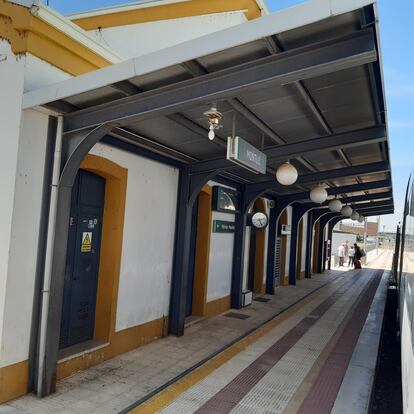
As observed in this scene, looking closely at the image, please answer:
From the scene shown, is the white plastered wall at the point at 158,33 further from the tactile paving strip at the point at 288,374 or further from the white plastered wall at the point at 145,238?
the tactile paving strip at the point at 288,374

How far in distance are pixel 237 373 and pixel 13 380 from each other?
2732 millimetres

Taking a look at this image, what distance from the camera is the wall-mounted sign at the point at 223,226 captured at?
27.8 feet

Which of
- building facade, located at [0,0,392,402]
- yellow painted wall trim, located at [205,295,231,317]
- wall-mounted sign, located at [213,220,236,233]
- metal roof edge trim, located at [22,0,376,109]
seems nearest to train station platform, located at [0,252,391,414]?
yellow painted wall trim, located at [205,295,231,317]

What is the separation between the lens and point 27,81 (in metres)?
4.19

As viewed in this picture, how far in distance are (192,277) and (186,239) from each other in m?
1.71

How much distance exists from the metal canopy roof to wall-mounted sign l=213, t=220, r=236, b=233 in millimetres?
2001

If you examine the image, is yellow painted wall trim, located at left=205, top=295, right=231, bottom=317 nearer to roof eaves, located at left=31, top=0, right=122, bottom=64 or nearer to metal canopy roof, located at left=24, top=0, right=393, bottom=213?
metal canopy roof, located at left=24, top=0, right=393, bottom=213

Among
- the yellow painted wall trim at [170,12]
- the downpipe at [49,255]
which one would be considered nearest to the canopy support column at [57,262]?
the downpipe at [49,255]

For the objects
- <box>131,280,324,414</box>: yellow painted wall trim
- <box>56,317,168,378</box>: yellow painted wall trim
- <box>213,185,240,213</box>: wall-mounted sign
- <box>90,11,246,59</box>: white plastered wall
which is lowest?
<box>131,280,324,414</box>: yellow painted wall trim

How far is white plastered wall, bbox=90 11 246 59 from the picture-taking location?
8.12 metres

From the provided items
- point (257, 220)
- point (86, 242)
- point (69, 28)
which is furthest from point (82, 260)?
point (257, 220)

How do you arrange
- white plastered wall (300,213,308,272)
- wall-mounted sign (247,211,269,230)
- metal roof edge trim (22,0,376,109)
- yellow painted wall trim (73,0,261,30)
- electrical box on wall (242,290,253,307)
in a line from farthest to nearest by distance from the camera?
white plastered wall (300,213,308,272) → wall-mounted sign (247,211,269,230) → electrical box on wall (242,290,253,307) → yellow painted wall trim (73,0,261,30) → metal roof edge trim (22,0,376,109)

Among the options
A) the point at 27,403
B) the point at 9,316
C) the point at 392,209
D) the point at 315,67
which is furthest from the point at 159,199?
the point at 392,209

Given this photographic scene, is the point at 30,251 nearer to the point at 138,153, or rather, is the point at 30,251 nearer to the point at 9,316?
the point at 9,316
